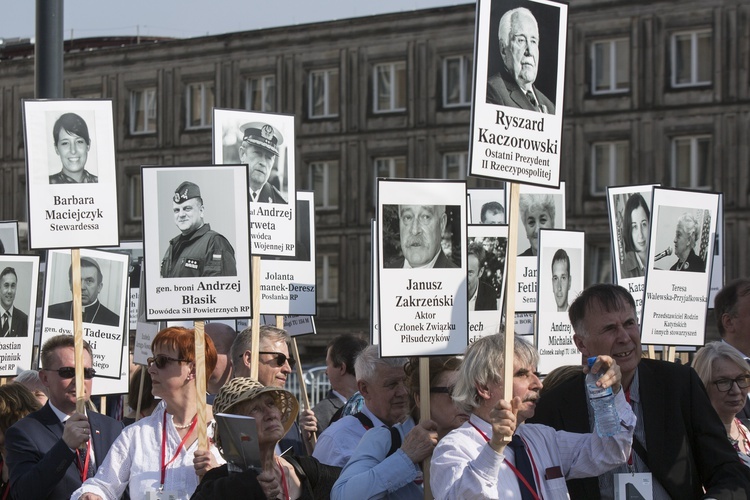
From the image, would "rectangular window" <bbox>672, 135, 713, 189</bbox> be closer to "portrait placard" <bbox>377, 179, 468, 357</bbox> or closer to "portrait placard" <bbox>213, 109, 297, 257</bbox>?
"portrait placard" <bbox>213, 109, 297, 257</bbox>

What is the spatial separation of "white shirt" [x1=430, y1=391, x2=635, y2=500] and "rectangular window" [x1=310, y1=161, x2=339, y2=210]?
38.0m

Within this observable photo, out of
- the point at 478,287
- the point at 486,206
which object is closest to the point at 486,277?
the point at 478,287

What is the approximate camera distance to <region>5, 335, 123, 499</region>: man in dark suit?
6352 mm

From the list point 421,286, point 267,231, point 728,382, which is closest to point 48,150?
point 267,231

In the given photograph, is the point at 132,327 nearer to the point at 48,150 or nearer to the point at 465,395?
the point at 48,150

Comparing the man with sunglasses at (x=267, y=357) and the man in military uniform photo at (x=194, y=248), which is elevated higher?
the man in military uniform photo at (x=194, y=248)

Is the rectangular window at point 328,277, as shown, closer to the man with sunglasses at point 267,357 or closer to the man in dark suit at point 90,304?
the man in dark suit at point 90,304

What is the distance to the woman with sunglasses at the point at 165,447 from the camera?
18.9ft

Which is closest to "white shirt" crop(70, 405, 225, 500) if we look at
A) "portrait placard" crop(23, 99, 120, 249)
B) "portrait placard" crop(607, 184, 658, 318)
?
"portrait placard" crop(23, 99, 120, 249)

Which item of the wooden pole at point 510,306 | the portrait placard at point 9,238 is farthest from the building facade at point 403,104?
the wooden pole at point 510,306

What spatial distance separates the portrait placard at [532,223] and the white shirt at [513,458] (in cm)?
559

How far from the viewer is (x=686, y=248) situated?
9.18m

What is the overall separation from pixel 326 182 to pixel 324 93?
3030 millimetres

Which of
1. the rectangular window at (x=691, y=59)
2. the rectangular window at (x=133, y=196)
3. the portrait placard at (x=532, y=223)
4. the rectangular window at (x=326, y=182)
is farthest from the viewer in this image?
the rectangular window at (x=133, y=196)
